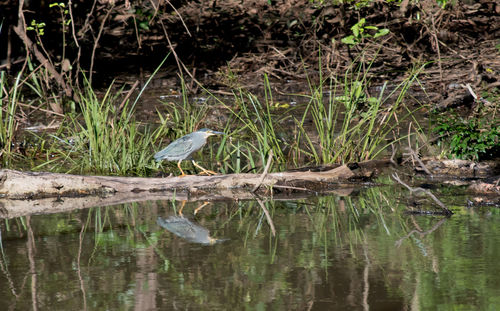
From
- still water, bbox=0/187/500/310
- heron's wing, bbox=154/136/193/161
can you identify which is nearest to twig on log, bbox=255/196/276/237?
still water, bbox=0/187/500/310

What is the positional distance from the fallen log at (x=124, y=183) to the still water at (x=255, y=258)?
32 cm

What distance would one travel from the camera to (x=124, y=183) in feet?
20.7

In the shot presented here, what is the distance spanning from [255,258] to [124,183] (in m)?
2.32

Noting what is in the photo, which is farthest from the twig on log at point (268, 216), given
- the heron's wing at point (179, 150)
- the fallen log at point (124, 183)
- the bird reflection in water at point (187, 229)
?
the heron's wing at point (179, 150)

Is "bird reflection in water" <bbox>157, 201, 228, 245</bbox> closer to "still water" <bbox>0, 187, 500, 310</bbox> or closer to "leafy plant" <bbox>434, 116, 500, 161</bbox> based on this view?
"still water" <bbox>0, 187, 500, 310</bbox>

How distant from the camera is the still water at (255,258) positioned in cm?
356

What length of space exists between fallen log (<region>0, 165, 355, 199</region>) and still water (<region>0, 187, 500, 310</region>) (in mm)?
324

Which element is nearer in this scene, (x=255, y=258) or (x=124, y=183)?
(x=255, y=258)

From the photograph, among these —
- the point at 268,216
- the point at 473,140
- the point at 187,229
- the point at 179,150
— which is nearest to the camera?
the point at 187,229

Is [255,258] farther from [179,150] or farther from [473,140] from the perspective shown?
[473,140]

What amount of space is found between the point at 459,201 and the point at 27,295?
3520 mm

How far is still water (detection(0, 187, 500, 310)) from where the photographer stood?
3561 mm

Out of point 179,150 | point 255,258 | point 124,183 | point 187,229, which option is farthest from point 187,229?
point 179,150

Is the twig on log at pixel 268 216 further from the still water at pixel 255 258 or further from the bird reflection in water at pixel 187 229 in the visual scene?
the bird reflection in water at pixel 187 229
